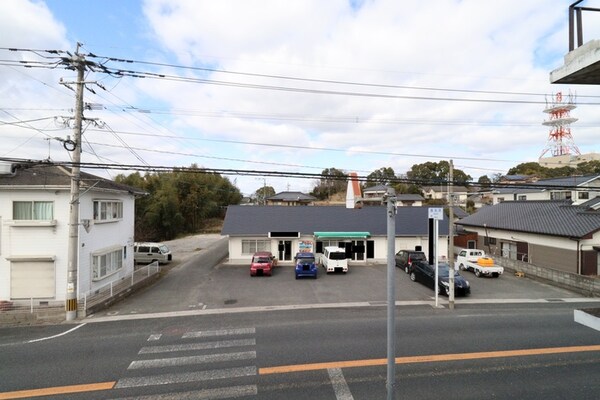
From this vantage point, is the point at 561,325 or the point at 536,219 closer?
the point at 561,325

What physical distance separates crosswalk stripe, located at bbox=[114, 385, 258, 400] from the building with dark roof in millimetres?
18052

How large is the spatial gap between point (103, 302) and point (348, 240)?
18.5 m

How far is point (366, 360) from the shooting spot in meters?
8.49

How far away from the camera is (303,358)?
28.3 feet

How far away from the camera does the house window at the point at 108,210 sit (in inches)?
651

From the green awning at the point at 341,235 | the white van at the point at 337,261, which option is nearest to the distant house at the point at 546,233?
the green awning at the point at 341,235

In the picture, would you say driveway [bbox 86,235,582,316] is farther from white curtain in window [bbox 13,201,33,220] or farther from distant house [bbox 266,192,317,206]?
distant house [bbox 266,192,317,206]

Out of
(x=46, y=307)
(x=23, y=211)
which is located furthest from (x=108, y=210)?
(x=46, y=307)

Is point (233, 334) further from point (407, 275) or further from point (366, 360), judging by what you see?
point (407, 275)

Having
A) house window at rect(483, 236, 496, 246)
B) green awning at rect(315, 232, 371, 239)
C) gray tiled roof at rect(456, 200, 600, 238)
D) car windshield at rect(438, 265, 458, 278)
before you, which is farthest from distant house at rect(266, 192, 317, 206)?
car windshield at rect(438, 265, 458, 278)

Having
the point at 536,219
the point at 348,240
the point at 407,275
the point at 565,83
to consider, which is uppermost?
the point at 565,83

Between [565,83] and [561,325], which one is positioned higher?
[565,83]

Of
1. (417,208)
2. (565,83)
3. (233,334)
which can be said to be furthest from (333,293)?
(417,208)

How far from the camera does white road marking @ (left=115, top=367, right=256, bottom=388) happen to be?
7.38 meters
